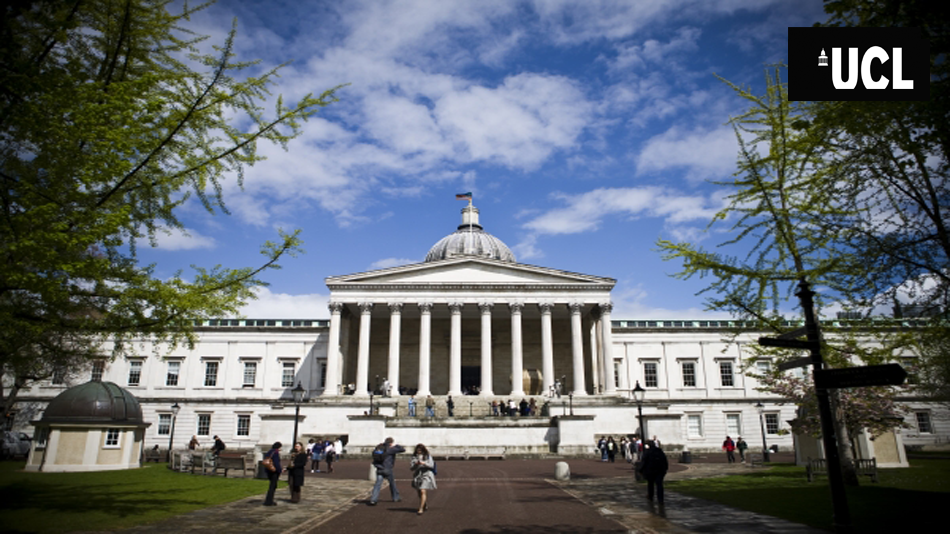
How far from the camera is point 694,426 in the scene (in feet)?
177

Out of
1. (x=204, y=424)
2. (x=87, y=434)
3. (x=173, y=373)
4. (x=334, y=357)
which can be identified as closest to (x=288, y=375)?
(x=204, y=424)

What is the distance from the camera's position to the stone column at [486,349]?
47.0m

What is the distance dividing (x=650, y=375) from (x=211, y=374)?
4210 cm

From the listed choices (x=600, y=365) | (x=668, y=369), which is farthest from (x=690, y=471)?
(x=668, y=369)

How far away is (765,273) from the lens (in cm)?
1655

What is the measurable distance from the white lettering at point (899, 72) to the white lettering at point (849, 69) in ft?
2.90

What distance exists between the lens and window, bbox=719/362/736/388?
56.2m

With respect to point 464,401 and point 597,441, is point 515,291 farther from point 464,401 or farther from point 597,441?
point 597,441

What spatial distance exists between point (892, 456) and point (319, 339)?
46200mm

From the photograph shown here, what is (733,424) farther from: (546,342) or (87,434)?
(87,434)

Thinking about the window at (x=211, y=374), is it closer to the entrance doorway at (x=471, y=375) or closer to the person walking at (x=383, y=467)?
the entrance doorway at (x=471, y=375)

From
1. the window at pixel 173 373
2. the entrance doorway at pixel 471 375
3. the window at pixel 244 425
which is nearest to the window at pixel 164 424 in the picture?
the window at pixel 173 373

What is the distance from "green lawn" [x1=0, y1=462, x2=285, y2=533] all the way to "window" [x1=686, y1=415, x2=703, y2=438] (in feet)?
140

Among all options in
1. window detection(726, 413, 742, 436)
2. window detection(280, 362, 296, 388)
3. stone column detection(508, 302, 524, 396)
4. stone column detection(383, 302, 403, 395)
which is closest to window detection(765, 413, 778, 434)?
window detection(726, 413, 742, 436)
